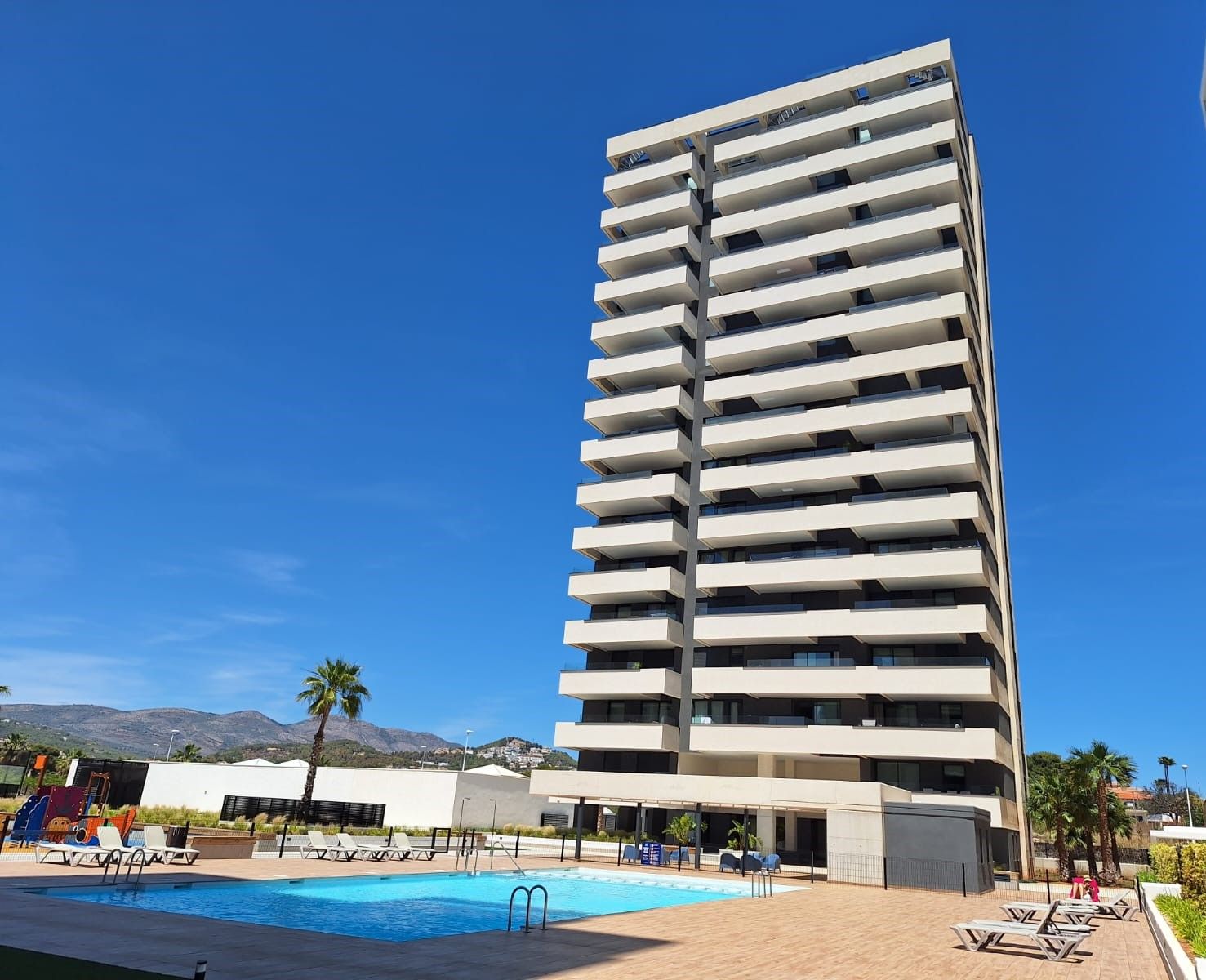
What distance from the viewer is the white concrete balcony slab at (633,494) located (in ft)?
193

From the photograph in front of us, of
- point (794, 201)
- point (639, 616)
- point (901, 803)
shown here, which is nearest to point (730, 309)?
point (794, 201)

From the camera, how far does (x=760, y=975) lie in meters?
13.2

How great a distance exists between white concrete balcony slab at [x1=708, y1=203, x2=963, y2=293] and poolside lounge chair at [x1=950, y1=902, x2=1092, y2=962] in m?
45.4

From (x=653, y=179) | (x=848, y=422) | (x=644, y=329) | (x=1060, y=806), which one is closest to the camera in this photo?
(x=1060, y=806)

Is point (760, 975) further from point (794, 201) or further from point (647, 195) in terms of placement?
point (647, 195)

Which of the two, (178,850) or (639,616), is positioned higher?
(639,616)

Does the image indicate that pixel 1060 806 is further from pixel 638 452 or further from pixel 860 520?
pixel 638 452

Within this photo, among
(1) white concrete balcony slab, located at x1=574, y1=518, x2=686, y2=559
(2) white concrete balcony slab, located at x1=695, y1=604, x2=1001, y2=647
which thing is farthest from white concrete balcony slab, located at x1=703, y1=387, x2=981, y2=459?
(2) white concrete balcony slab, located at x1=695, y1=604, x2=1001, y2=647

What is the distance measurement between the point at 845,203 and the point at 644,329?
15555 mm

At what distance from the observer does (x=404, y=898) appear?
80.7 ft

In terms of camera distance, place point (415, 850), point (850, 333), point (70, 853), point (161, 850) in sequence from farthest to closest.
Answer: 1. point (850, 333)
2. point (415, 850)
3. point (161, 850)
4. point (70, 853)

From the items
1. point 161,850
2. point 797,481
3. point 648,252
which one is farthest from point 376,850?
point 648,252

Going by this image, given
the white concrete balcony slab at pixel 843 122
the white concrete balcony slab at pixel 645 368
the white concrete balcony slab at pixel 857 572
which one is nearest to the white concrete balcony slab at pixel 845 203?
the white concrete balcony slab at pixel 843 122

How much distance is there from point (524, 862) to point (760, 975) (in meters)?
25.6
